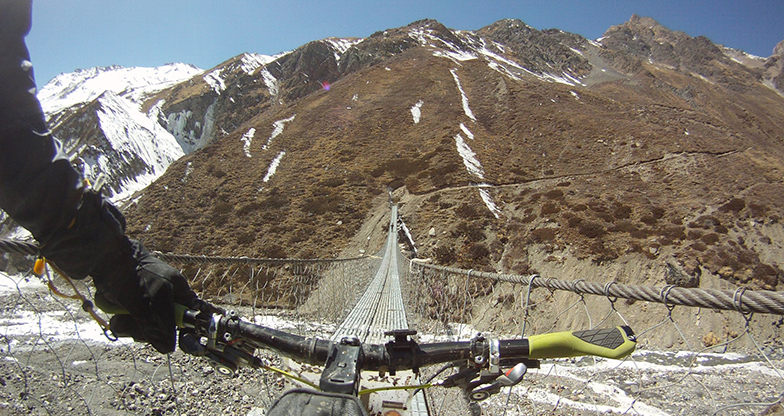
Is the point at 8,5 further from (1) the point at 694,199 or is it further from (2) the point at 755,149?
(2) the point at 755,149

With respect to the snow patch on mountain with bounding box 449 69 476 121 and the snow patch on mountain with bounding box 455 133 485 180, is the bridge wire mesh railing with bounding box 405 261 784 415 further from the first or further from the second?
the snow patch on mountain with bounding box 449 69 476 121

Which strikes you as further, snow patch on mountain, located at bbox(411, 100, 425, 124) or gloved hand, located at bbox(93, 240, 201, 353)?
snow patch on mountain, located at bbox(411, 100, 425, 124)

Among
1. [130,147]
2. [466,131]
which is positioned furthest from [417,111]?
[130,147]

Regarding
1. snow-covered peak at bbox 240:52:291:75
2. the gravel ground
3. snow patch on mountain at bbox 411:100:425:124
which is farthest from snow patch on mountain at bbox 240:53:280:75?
the gravel ground

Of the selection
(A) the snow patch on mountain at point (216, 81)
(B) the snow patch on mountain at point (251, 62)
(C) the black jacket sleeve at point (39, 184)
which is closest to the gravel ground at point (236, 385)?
(C) the black jacket sleeve at point (39, 184)

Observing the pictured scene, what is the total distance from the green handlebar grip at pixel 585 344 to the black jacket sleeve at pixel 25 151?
1273mm

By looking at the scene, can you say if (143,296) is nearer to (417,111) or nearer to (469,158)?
(469,158)

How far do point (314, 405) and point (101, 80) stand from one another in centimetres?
13195

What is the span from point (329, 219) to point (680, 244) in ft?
45.7

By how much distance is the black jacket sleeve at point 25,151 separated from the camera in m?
0.66

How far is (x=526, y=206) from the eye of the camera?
15.3 m

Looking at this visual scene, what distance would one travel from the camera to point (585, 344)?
112 centimetres

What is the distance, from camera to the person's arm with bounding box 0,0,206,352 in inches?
26.6

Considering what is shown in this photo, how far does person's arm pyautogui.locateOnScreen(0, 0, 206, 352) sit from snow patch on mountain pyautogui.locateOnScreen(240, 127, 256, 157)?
24.8 m
